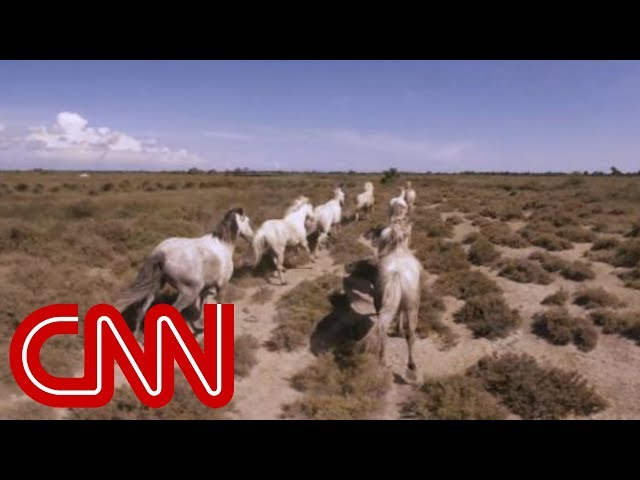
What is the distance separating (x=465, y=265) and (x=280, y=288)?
240 inches

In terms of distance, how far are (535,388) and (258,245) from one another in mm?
7285

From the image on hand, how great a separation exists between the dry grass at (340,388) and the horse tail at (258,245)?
13.8 ft

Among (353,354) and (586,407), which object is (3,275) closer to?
(353,354)

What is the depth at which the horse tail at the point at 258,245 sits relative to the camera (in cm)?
1098

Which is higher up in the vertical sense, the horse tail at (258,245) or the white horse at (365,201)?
the white horse at (365,201)

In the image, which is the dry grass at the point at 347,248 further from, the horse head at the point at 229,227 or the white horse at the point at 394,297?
the white horse at the point at 394,297

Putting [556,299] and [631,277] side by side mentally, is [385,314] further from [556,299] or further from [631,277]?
[631,277]

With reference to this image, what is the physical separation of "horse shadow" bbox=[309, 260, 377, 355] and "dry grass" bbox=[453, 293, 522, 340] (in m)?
2.23

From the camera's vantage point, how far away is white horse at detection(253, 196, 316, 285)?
11281 millimetres

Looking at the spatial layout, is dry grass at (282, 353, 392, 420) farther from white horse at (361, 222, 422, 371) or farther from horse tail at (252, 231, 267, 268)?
horse tail at (252, 231, 267, 268)

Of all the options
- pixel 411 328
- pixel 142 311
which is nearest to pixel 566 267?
pixel 411 328

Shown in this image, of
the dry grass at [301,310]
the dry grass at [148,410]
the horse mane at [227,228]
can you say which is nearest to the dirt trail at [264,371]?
the dry grass at [301,310]

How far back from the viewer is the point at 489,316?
9000mm

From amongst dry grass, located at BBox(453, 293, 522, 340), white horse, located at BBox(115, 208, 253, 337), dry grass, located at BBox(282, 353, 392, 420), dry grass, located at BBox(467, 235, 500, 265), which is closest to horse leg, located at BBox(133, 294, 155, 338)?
white horse, located at BBox(115, 208, 253, 337)
